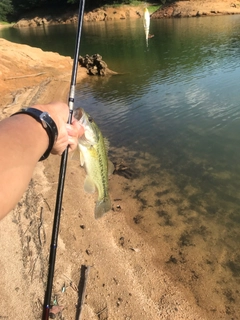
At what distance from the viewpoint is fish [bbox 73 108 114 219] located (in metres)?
3.53


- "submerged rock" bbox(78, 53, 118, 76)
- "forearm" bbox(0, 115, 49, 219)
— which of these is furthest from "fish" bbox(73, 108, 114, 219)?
"submerged rock" bbox(78, 53, 118, 76)

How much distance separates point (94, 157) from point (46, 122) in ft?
5.26

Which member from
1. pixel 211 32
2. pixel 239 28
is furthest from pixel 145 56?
pixel 239 28

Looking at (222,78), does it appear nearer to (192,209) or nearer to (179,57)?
(179,57)

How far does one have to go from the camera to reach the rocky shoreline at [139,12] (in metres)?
58.5

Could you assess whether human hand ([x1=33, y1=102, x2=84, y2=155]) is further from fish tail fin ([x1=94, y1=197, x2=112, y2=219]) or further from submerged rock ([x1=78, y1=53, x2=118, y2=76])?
submerged rock ([x1=78, y1=53, x2=118, y2=76])

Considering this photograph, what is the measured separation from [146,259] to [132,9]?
74.0 meters

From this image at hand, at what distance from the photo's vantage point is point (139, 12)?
70.6 meters

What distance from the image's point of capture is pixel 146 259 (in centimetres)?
684

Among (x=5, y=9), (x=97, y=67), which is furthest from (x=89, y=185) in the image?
(x=5, y=9)

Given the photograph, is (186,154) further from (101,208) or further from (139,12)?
(139,12)

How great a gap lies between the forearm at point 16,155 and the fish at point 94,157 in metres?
1.16

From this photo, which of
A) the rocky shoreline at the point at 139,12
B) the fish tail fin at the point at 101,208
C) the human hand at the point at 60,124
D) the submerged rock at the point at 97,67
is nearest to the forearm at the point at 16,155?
the human hand at the point at 60,124

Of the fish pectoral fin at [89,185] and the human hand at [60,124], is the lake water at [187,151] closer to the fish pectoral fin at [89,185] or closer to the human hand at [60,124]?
the fish pectoral fin at [89,185]
